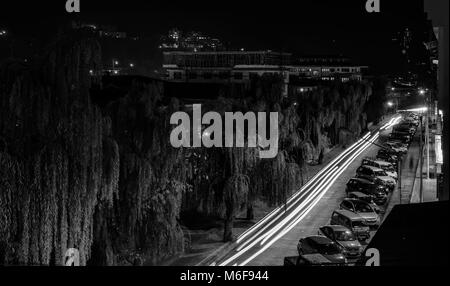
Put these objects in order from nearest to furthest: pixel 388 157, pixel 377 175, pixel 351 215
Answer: pixel 351 215
pixel 377 175
pixel 388 157

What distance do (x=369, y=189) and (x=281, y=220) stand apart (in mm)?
5164

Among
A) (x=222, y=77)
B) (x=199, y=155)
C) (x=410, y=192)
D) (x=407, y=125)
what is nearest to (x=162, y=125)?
(x=199, y=155)

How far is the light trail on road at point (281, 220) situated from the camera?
17594 millimetres

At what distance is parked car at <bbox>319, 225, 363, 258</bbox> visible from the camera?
1684 cm

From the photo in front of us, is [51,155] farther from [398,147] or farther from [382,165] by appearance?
[398,147]

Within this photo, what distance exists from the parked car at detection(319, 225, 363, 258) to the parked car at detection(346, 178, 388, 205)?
21.0 ft

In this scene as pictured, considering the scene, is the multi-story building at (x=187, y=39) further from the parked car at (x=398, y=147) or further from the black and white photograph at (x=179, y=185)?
the black and white photograph at (x=179, y=185)

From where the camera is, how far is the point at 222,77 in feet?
366

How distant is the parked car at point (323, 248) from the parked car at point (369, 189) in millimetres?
7999

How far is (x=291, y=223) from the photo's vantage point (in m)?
21.2

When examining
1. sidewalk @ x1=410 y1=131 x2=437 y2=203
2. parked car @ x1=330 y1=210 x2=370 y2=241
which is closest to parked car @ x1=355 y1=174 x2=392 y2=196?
sidewalk @ x1=410 y1=131 x2=437 y2=203

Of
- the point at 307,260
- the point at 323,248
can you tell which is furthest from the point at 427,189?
the point at 307,260

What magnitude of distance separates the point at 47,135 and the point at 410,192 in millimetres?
18612
